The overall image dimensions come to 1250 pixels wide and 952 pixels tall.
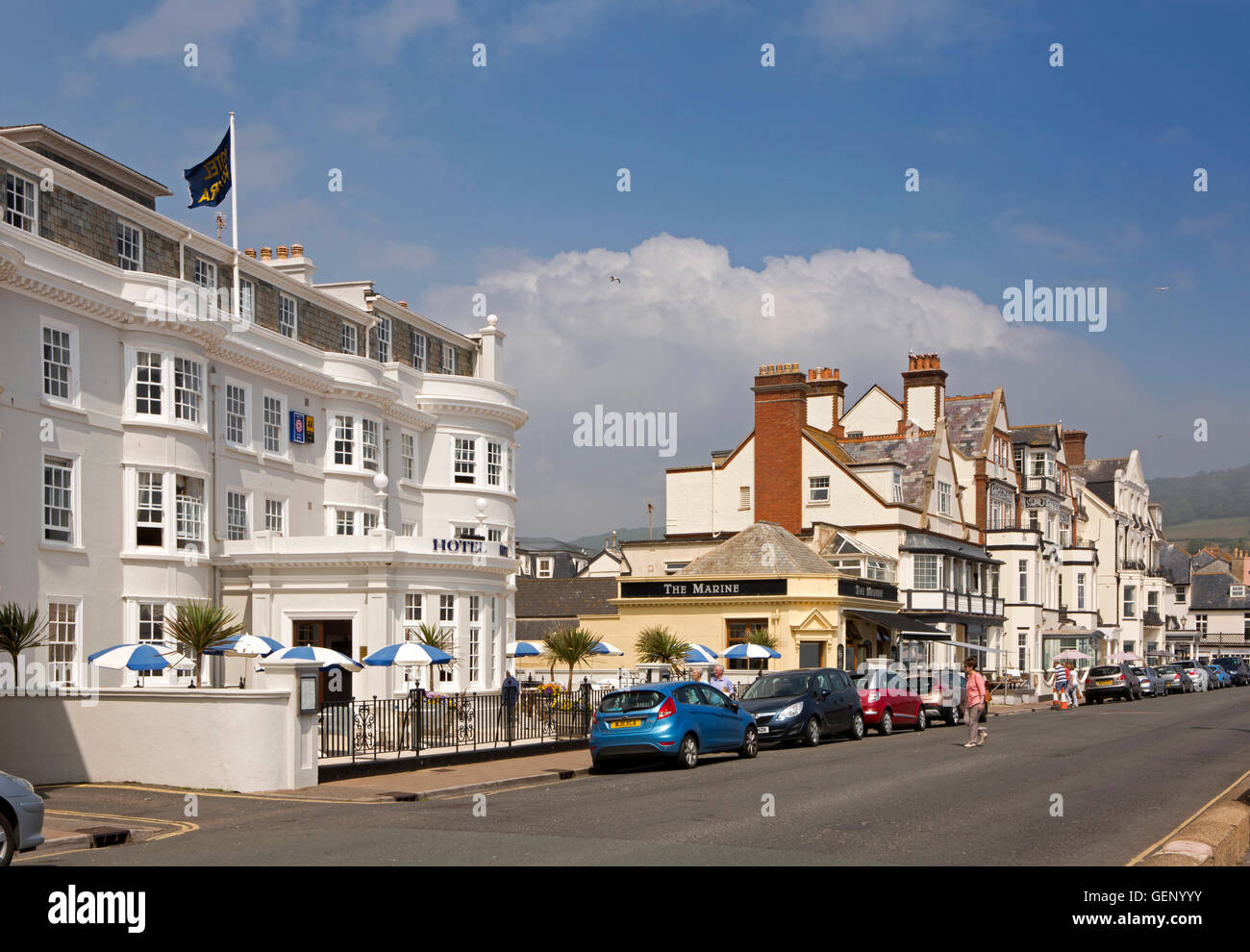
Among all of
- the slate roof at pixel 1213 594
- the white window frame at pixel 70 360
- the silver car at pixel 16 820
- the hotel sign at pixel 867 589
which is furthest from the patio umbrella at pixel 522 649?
the slate roof at pixel 1213 594

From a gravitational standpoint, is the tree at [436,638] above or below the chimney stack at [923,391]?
below

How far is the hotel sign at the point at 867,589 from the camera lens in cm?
4659

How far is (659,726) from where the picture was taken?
22.7 m

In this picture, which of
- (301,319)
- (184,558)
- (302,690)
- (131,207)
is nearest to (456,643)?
(184,558)

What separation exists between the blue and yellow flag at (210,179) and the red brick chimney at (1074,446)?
73812 mm

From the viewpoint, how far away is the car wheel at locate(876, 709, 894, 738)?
31619 mm

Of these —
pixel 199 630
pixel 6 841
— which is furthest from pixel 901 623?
pixel 6 841

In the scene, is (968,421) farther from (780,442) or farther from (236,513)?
(236,513)

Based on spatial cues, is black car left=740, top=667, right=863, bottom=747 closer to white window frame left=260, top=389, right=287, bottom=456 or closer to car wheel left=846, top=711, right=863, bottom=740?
car wheel left=846, top=711, right=863, bottom=740

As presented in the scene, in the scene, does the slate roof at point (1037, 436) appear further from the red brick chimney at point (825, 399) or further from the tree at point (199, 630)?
the tree at point (199, 630)

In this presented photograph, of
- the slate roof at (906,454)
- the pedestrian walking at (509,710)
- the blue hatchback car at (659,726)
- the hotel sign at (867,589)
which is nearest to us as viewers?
the blue hatchback car at (659,726)

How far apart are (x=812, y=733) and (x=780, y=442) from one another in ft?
99.2

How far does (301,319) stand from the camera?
39.8 m
